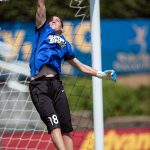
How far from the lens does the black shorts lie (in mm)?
7242

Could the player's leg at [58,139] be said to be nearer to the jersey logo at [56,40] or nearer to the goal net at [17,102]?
the jersey logo at [56,40]

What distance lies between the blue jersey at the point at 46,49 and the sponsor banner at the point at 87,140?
5.53ft

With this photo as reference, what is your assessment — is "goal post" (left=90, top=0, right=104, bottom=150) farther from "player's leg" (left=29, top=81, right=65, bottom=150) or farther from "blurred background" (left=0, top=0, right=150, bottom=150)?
"player's leg" (left=29, top=81, right=65, bottom=150)

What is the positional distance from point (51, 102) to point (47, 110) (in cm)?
11

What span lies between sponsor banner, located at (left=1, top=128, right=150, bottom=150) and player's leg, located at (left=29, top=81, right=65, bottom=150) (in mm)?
1613

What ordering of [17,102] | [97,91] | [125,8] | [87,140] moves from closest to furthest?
[97,91] → [17,102] → [87,140] → [125,8]

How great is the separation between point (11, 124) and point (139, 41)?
894 centimetres

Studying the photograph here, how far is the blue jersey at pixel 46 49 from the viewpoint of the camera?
7.35 meters

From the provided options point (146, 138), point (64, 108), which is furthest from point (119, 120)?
point (64, 108)

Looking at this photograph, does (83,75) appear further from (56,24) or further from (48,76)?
(48,76)

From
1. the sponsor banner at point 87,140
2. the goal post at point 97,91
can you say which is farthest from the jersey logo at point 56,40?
the sponsor banner at point 87,140

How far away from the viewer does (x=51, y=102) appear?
7.32 metres

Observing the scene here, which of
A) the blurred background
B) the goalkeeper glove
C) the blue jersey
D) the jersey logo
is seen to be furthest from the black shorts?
the blurred background

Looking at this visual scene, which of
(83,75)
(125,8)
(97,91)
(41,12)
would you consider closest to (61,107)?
(97,91)
